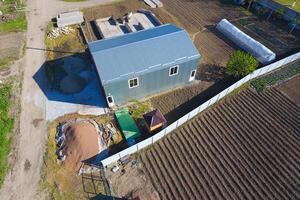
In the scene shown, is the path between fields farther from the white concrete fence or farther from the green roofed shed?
the green roofed shed

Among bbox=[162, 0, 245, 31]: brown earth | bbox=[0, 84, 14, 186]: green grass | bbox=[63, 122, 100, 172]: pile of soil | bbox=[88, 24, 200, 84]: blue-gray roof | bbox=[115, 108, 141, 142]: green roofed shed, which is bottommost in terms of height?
bbox=[0, 84, 14, 186]: green grass

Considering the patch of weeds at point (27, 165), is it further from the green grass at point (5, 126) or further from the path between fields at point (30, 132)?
the green grass at point (5, 126)

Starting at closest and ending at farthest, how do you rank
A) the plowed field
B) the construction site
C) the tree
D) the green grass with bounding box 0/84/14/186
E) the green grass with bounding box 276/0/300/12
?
the plowed field
the construction site
the green grass with bounding box 0/84/14/186
the tree
the green grass with bounding box 276/0/300/12

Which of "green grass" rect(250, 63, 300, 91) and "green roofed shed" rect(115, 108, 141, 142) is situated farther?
"green grass" rect(250, 63, 300, 91)

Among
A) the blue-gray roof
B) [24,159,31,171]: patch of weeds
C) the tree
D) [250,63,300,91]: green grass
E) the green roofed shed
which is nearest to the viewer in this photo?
[24,159,31,171]: patch of weeds

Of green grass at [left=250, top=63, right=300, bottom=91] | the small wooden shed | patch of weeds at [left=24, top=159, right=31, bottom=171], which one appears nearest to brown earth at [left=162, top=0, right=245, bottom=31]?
green grass at [left=250, top=63, right=300, bottom=91]

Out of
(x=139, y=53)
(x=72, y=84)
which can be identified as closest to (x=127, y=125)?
(x=139, y=53)

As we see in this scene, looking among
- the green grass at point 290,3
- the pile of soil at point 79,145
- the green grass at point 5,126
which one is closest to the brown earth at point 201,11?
the green grass at point 290,3
